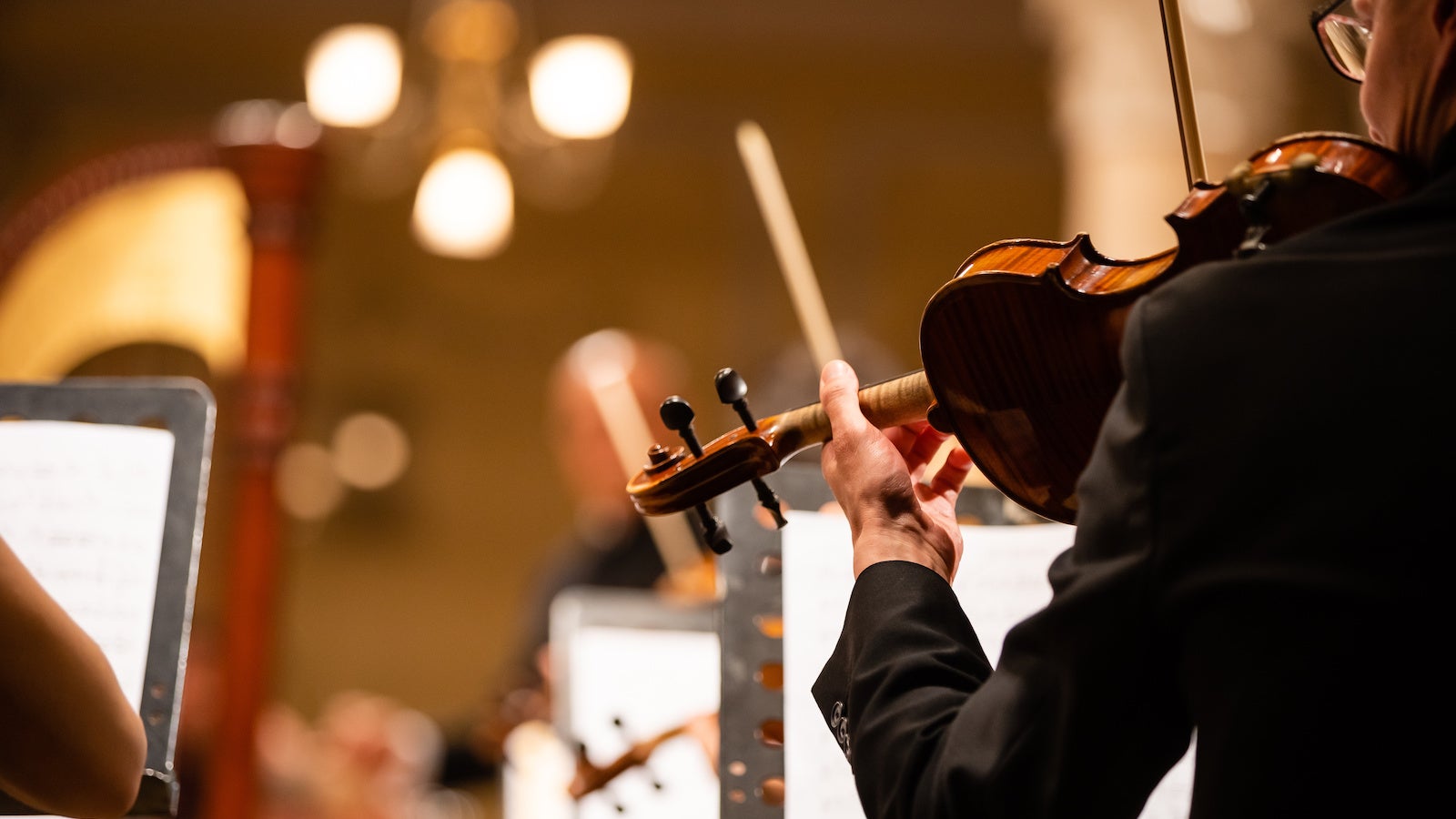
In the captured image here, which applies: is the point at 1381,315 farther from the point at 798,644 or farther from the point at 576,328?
the point at 576,328

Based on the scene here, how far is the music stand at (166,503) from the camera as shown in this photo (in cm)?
147

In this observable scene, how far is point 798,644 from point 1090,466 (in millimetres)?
665

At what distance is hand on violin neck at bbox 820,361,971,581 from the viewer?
47.1 inches

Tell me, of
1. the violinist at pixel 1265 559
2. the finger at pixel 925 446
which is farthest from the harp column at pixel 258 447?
the violinist at pixel 1265 559

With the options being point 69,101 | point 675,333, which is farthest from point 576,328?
point 69,101

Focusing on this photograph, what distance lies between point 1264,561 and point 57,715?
0.91 meters

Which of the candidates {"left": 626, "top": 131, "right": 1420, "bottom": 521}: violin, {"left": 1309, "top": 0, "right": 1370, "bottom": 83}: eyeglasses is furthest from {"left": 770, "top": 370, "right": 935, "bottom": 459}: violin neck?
{"left": 1309, "top": 0, "right": 1370, "bottom": 83}: eyeglasses

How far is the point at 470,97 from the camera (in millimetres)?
4539

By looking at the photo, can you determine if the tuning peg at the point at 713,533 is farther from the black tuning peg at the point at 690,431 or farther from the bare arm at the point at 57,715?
the bare arm at the point at 57,715

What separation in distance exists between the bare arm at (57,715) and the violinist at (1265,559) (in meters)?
0.65

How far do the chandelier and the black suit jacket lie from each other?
3.35m

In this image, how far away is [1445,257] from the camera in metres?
0.91

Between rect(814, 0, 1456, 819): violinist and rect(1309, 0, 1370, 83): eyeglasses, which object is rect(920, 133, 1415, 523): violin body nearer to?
rect(814, 0, 1456, 819): violinist

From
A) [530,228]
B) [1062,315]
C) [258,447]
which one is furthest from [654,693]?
[530,228]
